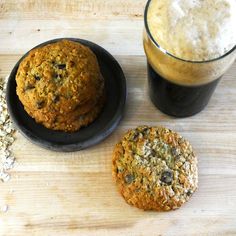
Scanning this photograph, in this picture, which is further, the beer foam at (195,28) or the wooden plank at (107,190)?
the wooden plank at (107,190)

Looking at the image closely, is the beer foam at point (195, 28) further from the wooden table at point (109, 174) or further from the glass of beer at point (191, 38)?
the wooden table at point (109, 174)

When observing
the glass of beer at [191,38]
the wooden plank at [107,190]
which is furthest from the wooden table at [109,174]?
the glass of beer at [191,38]

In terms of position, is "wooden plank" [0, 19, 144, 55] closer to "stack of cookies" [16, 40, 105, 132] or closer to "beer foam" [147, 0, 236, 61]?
"stack of cookies" [16, 40, 105, 132]

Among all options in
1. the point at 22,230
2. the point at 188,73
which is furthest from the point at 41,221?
the point at 188,73

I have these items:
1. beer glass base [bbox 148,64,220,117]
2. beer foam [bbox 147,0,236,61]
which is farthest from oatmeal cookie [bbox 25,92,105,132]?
beer foam [bbox 147,0,236,61]

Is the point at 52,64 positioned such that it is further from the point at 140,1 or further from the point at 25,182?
the point at 140,1

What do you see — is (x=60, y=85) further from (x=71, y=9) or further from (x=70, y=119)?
(x=71, y=9)

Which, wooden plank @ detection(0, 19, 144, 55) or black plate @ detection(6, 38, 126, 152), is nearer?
black plate @ detection(6, 38, 126, 152)
